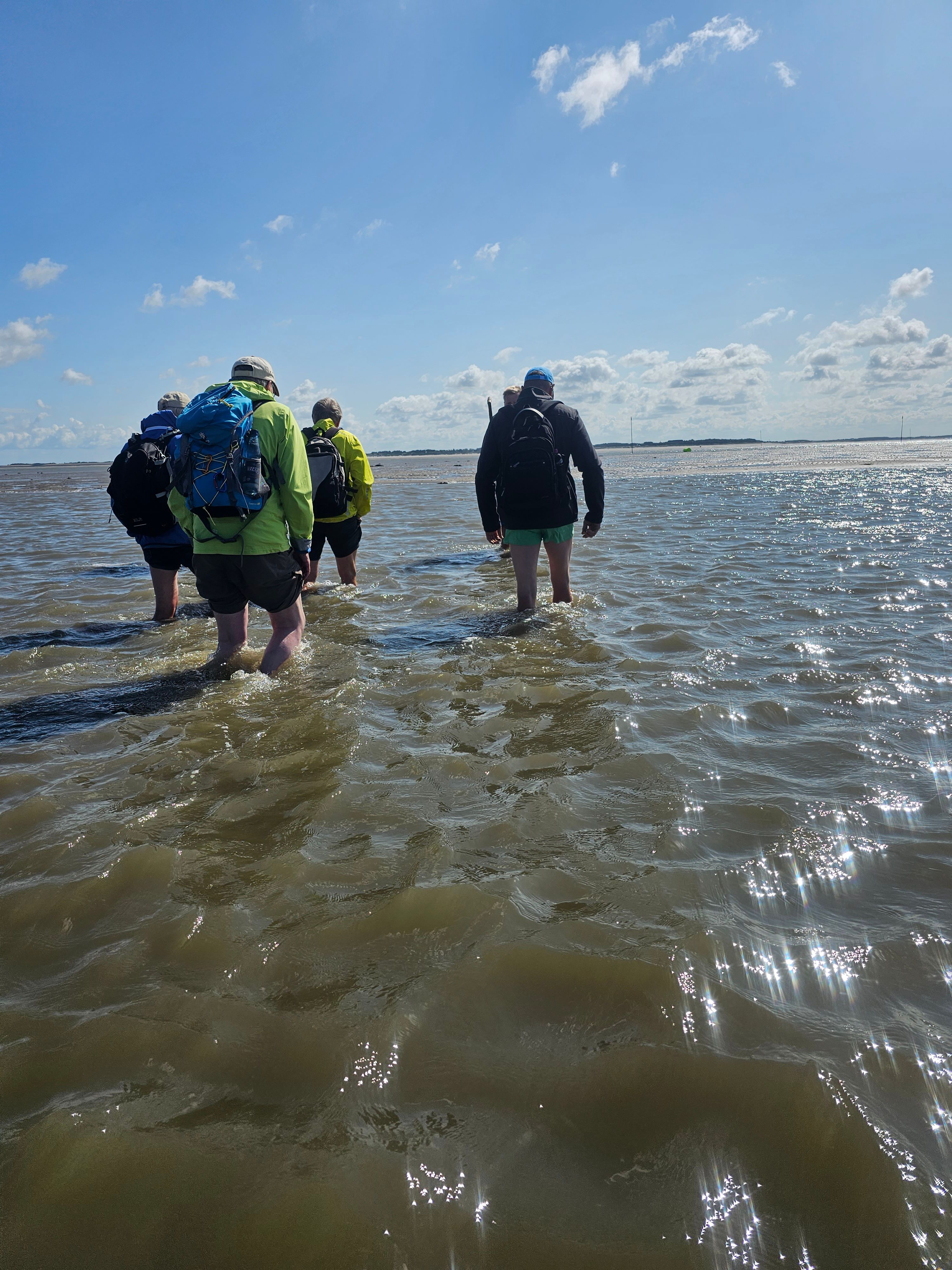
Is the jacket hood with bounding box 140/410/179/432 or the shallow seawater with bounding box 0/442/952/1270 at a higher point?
the jacket hood with bounding box 140/410/179/432

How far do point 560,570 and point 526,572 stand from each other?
356 millimetres

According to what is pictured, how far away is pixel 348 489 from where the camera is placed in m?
8.00

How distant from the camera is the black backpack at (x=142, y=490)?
6.35 metres

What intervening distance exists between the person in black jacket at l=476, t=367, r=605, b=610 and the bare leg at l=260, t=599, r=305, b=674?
2201mm

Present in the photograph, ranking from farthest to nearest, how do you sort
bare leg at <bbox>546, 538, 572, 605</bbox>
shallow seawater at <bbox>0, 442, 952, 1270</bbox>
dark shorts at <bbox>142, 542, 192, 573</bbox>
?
dark shorts at <bbox>142, 542, 192, 573</bbox> < bare leg at <bbox>546, 538, 572, 605</bbox> < shallow seawater at <bbox>0, 442, 952, 1270</bbox>

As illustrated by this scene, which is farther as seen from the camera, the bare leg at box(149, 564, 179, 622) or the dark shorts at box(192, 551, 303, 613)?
the bare leg at box(149, 564, 179, 622)

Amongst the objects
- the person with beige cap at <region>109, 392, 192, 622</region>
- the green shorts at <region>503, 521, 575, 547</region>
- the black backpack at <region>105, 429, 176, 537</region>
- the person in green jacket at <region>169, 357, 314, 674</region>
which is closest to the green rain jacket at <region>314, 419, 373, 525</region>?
the person with beige cap at <region>109, 392, 192, 622</region>

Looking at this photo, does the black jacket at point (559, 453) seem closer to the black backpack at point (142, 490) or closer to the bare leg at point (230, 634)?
the bare leg at point (230, 634)

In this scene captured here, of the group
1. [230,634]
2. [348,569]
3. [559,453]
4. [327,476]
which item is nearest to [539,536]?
[559,453]

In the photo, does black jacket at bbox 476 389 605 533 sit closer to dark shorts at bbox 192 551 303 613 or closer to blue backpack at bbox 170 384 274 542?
dark shorts at bbox 192 551 303 613

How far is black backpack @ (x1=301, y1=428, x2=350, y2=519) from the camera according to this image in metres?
7.55

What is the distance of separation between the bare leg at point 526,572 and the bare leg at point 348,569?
244 centimetres

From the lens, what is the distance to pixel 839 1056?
1.72 m

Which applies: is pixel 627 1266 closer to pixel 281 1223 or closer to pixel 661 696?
pixel 281 1223
